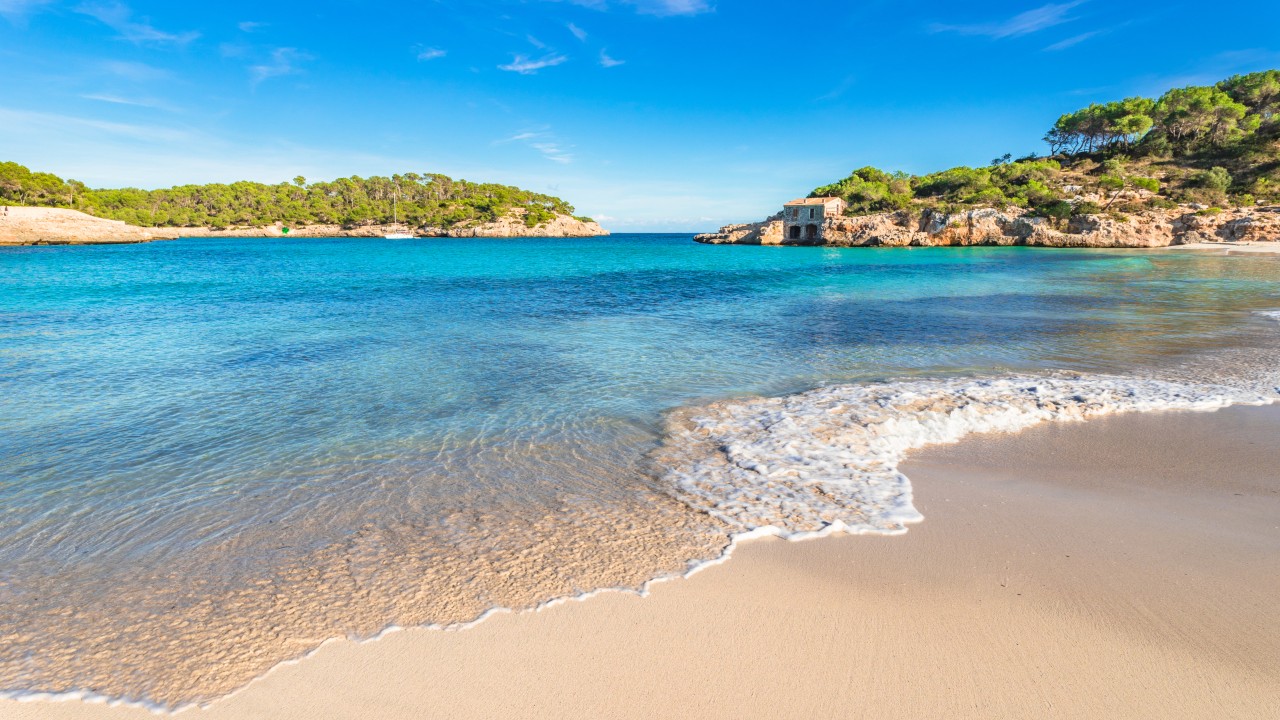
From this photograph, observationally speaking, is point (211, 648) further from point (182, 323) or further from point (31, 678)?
point (182, 323)

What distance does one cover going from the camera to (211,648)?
3.16 m

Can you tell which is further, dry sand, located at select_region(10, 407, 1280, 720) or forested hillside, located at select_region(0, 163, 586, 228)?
forested hillside, located at select_region(0, 163, 586, 228)

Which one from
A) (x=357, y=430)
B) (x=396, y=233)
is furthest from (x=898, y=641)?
(x=396, y=233)

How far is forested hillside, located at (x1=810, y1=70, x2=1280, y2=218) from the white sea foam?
72494 mm

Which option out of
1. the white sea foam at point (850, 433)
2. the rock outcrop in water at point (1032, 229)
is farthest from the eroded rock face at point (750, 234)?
the white sea foam at point (850, 433)

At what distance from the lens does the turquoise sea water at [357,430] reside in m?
3.59

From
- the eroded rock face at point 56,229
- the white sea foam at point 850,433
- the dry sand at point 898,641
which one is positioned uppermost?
the eroded rock face at point 56,229

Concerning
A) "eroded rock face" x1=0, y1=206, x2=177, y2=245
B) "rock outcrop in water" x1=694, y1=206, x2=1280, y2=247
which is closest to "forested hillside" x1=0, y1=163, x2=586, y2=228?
"eroded rock face" x1=0, y1=206, x2=177, y2=245

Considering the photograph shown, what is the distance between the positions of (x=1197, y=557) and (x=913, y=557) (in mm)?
1902

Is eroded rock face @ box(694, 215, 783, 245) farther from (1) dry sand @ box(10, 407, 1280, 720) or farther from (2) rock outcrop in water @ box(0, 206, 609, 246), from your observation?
(1) dry sand @ box(10, 407, 1280, 720)

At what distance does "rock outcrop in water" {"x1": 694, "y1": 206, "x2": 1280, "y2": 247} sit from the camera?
5525cm

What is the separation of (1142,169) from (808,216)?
141 feet

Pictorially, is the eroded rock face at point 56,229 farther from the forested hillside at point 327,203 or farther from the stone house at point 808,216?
the stone house at point 808,216

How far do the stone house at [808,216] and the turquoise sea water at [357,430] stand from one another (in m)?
65.4
